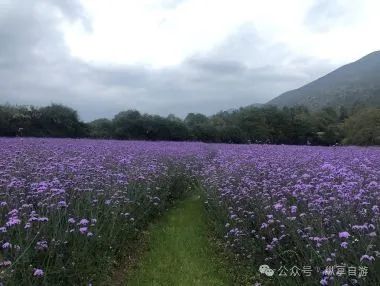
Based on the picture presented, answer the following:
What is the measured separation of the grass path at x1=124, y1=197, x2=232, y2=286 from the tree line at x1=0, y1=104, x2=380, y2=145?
1556cm

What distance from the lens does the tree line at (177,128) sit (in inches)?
1252

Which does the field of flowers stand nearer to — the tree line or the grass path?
the grass path

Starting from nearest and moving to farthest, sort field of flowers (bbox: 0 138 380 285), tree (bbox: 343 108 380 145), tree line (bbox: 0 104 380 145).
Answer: field of flowers (bbox: 0 138 380 285)
tree line (bbox: 0 104 380 145)
tree (bbox: 343 108 380 145)

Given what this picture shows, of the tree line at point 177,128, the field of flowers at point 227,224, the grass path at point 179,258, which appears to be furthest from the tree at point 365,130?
the field of flowers at point 227,224

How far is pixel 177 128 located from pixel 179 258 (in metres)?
31.7

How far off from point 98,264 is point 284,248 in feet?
8.08

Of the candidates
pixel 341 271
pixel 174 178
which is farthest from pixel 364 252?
pixel 174 178

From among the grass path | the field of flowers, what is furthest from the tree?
the field of flowers

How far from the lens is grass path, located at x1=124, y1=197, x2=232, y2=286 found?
6848mm

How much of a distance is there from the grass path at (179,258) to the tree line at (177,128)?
15.6 metres

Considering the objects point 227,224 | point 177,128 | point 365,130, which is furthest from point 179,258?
point 365,130

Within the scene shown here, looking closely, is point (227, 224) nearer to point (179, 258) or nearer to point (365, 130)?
point (179, 258)

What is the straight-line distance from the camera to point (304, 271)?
16.0 feet

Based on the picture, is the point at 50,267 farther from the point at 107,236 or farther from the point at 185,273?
the point at 185,273
